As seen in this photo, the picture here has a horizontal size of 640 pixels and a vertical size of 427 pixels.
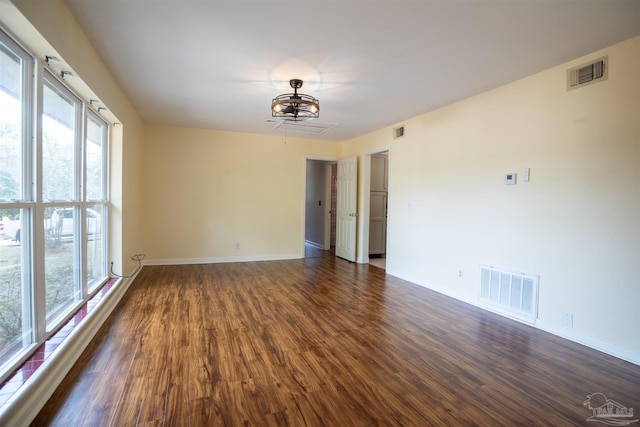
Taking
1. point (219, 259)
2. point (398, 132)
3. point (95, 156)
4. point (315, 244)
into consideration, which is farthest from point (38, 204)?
point (315, 244)

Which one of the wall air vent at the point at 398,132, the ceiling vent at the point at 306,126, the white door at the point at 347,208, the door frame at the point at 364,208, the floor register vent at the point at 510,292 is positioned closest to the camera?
the floor register vent at the point at 510,292

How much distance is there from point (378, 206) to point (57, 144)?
5497mm

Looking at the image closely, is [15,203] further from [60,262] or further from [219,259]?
[219,259]

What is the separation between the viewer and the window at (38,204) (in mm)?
1631

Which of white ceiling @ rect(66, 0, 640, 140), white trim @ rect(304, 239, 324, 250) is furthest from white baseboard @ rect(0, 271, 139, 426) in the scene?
white trim @ rect(304, 239, 324, 250)

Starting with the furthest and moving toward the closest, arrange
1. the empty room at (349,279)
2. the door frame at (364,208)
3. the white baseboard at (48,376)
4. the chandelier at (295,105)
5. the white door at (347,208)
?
the white door at (347,208), the door frame at (364,208), the chandelier at (295,105), the empty room at (349,279), the white baseboard at (48,376)

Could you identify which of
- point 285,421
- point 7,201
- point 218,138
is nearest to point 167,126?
point 218,138

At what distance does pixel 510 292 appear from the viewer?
317 centimetres

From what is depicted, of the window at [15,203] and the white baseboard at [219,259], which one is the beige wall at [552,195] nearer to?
the white baseboard at [219,259]

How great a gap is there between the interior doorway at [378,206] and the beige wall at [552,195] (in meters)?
2.28

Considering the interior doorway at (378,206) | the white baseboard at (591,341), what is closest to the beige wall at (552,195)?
the white baseboard at (591,341)

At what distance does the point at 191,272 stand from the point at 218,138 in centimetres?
247

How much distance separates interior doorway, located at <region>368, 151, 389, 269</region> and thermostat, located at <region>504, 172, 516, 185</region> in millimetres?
3373

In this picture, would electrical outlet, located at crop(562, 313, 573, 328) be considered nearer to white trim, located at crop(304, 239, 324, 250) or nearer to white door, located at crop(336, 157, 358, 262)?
white door, located at crop(336, 157, 358, 262)
